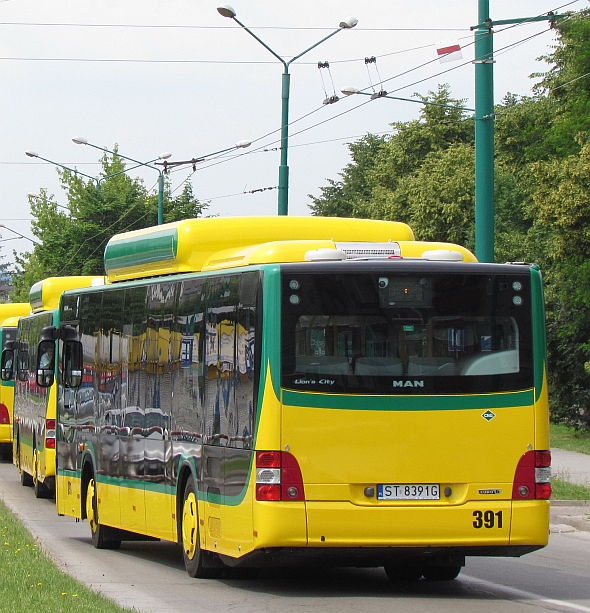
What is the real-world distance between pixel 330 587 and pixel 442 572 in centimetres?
112

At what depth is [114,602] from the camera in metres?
9.93

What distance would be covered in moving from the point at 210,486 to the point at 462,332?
234 cm

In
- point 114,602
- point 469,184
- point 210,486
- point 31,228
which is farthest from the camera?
point 31,228

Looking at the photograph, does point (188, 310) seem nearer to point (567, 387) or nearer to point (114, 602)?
point (114, 602)

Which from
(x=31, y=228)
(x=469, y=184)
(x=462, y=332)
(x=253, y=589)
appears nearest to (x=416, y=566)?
(x=253, y=589)

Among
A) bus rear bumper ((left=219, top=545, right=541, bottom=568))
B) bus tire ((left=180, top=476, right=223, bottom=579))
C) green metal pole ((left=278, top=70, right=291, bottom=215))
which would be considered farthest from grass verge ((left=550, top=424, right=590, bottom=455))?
bus rear bumper ((left=219, top=545, right=541, bottom=568))

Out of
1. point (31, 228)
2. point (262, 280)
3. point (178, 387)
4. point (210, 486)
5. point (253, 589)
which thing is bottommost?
point (253, 589)

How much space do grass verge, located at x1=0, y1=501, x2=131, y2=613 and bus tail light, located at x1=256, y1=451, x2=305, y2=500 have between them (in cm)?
138

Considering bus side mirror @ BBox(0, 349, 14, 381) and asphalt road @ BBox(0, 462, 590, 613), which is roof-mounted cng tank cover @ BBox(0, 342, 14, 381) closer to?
bus side mirror @ BBox(0, 349, 14, 381)

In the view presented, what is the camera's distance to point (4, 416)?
29.8 m

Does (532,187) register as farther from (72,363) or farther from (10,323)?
(72,363)

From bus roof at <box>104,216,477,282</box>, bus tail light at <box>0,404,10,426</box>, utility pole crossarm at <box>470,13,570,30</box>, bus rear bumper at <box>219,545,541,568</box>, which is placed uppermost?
utility pole crossarm at <box>470,13,570,30</box>

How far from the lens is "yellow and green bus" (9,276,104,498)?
21.2m

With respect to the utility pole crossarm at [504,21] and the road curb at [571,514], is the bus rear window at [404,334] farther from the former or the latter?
the utility pole crossarm at [504,21]
